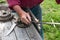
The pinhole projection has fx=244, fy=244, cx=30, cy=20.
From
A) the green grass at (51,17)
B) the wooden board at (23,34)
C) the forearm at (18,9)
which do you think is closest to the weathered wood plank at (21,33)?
the wooden board at (23,34)

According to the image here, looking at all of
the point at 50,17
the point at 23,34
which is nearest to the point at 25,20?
the point at 23,34

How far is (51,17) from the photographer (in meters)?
4.31

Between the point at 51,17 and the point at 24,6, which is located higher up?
the point at 24,6

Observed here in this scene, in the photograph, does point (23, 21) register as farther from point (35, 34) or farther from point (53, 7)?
point (53, 7)

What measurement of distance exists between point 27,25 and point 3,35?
10.0 inches

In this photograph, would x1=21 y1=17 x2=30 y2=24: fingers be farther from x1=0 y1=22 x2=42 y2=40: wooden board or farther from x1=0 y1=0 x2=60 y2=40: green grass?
x1=0 y1=0 x2=60 y2=40: green grass

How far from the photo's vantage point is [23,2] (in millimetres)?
2504

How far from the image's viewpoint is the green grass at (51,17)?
150 inches

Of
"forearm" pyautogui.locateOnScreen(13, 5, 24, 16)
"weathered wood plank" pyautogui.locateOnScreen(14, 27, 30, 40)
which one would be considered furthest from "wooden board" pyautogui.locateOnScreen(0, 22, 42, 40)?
"forearm" pyautogui.locateOnScreen(13, 5, 24, 16)

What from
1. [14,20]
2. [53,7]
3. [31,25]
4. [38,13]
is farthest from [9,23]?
[53,7]

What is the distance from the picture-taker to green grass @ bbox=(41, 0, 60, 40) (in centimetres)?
382

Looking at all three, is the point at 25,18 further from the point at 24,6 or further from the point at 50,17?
the point at 50,17

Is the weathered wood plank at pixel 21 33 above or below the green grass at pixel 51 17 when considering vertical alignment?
above

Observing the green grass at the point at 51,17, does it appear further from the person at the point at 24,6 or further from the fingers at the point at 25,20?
the fingers at the point at 25,20
